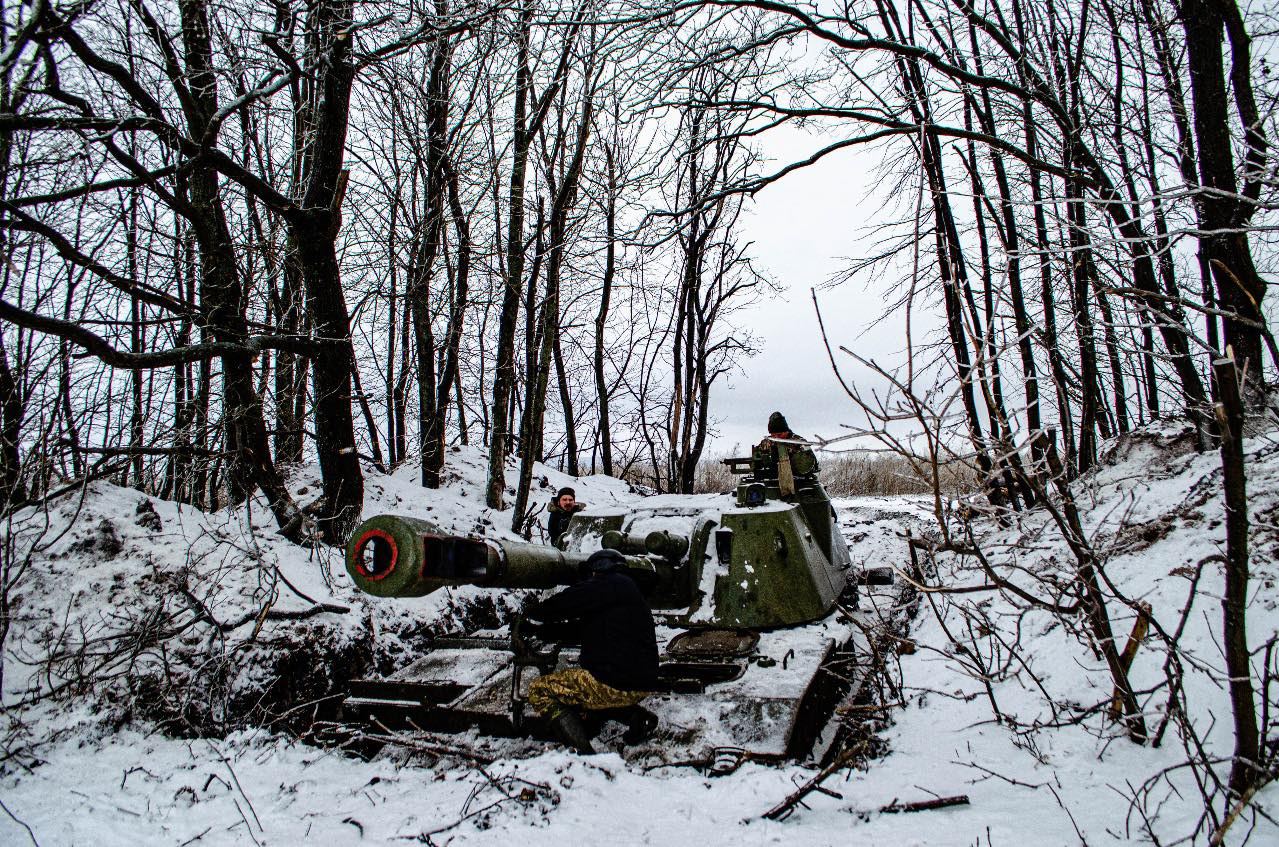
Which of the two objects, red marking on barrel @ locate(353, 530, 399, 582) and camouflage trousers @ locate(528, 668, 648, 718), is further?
camouflage trousers @ locate(528, 668, 648, 718)

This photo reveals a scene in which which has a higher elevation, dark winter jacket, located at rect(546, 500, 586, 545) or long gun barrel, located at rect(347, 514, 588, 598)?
long gun barrel, located at rect(347, 514, 588, 598)

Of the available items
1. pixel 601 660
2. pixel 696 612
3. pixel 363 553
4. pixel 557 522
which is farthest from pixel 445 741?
pixel 557 522

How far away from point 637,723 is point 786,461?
350cm

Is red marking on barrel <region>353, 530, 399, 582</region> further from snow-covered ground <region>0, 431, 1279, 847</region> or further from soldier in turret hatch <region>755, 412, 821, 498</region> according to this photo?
soldier in turret hatch <region>755, 412, 821, 498</region>

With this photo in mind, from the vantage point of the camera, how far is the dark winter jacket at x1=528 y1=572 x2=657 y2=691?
16.4 ft

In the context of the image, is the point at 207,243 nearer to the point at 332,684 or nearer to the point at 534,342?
the point at 332,684

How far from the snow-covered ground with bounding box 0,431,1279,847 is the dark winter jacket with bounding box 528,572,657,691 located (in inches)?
22.3

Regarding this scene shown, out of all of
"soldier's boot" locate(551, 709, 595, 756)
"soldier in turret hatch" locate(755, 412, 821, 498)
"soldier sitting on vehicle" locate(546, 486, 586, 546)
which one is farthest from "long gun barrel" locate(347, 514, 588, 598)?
"soldier sitting on vehicle" locate(546, 486, 586, 546)

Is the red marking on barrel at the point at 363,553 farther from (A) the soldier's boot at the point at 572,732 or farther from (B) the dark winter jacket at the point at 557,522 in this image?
(B) the dark winter jacket at the point at 557,522

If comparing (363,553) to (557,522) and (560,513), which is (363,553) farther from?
(560,513)

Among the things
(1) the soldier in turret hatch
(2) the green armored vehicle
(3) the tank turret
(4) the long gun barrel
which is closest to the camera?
(4) the long gun barrel

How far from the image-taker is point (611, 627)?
16.5ft

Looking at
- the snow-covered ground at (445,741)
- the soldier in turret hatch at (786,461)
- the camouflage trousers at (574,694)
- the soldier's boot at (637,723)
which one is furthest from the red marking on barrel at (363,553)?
the soldier in turret hatch at (786,461)

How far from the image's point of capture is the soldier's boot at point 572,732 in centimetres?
485
